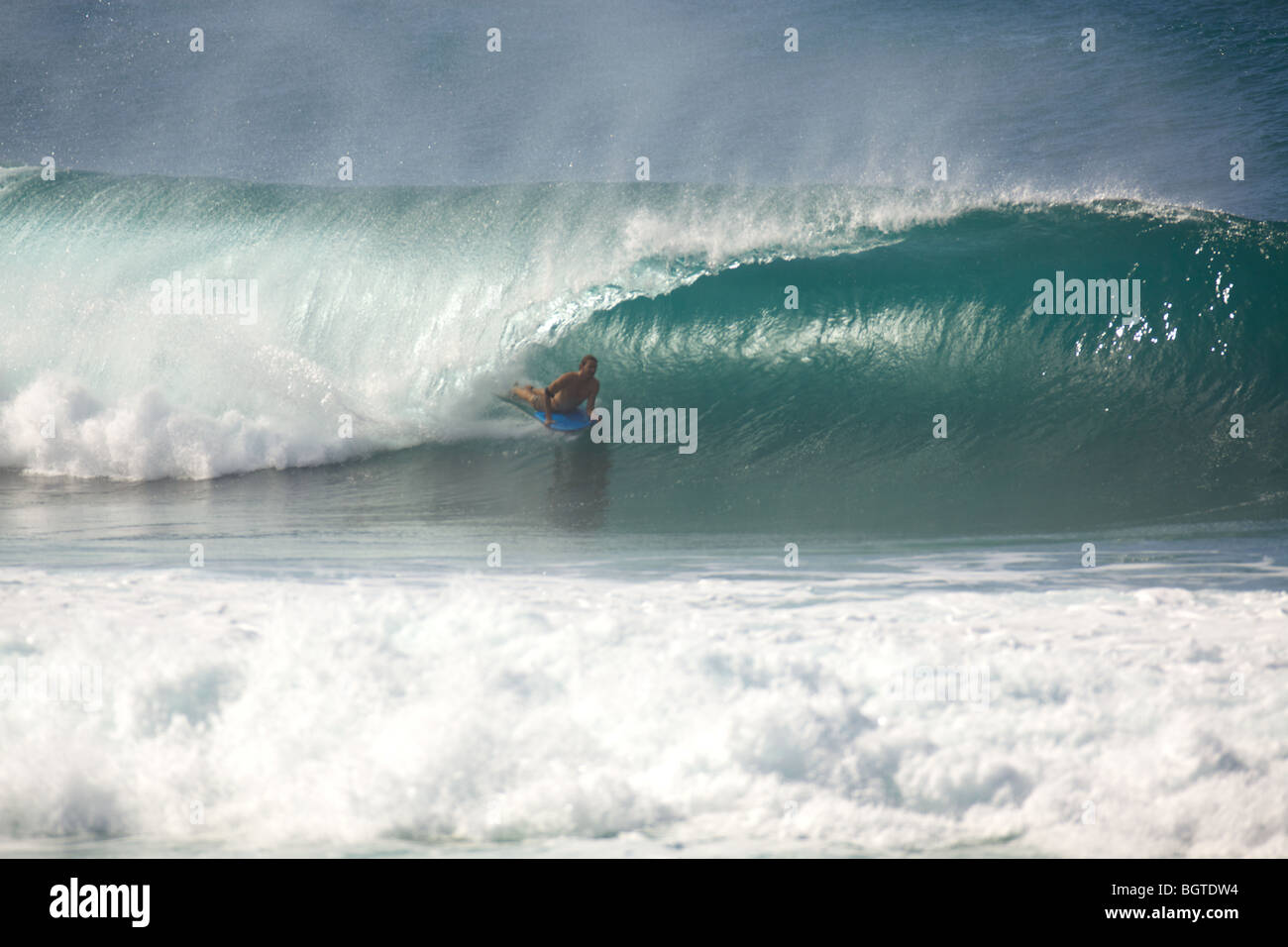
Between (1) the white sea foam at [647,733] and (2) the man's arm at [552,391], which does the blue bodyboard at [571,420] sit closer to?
(2) the man's arm at [552,391]

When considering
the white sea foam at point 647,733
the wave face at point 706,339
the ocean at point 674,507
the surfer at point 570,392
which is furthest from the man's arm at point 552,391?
the white sea foam at point 647,733

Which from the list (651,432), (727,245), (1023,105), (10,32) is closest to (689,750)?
(651,432)

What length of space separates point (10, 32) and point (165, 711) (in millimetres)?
40252

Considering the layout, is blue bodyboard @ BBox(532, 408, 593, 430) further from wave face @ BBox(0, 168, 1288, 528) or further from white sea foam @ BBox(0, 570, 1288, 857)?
white sea foam @ BBox(0, 570, 1288, 857)

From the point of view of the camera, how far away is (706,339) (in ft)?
36.4

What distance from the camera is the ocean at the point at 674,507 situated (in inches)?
152

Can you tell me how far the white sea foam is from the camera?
3727mm

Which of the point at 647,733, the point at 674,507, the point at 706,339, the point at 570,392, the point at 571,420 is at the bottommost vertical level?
the point at 647,733

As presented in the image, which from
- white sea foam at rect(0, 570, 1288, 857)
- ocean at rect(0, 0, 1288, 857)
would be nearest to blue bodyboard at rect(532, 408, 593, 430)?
ocean at rect(0, 0, 1288, 857)

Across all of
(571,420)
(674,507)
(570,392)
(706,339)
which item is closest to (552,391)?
(570,392)

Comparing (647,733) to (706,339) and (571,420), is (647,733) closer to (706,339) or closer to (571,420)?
(571,420)

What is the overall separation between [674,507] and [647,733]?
12.8 ft

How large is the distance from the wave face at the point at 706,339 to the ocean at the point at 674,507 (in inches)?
1.9

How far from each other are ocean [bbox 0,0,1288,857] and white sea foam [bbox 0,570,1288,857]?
0.02 meters
